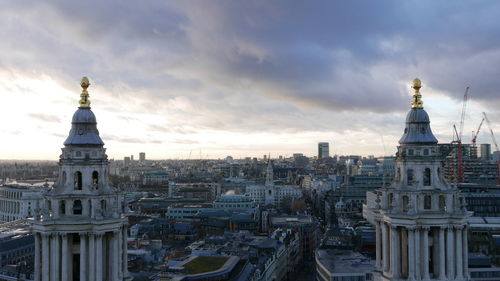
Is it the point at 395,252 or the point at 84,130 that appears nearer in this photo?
the point at 84,130

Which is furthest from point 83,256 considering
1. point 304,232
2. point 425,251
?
point 304,232

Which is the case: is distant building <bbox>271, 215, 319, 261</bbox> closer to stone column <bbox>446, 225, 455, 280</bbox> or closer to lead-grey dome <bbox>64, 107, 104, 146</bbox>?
stone column <bbox>446, 225, 455, 280</bbox>

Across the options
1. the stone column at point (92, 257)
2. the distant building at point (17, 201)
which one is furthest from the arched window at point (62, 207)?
the distant building at point (17, 201)

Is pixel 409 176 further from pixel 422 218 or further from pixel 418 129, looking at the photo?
pixel 418 129

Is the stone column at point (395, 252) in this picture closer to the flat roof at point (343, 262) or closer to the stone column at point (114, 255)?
the stone column at point (114, 255)

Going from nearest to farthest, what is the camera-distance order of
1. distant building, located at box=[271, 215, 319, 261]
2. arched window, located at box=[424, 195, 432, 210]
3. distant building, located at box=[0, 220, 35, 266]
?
1. arched window, located at box=[424, 195, 432, 210]
2. distant building, located at box=[0, 220, 35, 266]
3. distant building, located at box=[271, 215, 319, 261]

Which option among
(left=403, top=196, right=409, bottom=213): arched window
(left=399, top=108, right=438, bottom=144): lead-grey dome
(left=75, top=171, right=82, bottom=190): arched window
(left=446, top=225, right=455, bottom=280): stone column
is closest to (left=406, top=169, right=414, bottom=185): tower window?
(left=403, top=196, right=409, bottom=213): arched window

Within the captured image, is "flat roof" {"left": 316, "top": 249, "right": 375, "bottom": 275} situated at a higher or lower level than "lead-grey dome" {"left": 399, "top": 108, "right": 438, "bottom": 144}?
lower
